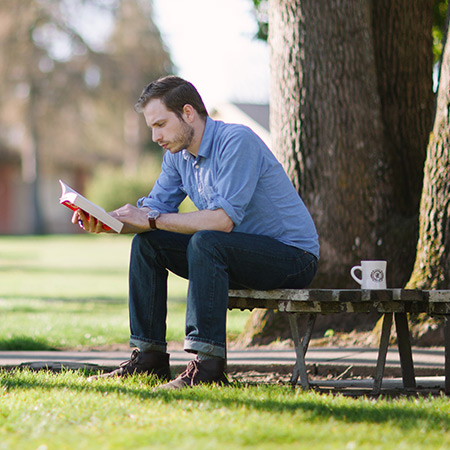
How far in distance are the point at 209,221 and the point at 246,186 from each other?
0.24 meters

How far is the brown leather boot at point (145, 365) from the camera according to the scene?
166 inches

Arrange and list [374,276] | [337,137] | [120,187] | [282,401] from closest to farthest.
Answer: [282,401] < [374,276] < [337,137] < [120,187]

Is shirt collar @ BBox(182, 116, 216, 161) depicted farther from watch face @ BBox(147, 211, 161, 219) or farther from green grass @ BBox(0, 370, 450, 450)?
green grass @ BBox(0, 370, 450, 450)

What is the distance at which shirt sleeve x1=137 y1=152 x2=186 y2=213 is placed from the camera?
4.55 metres

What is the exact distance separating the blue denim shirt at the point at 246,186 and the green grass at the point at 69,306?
2.69m

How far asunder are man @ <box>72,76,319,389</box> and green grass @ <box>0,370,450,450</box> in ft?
1.31

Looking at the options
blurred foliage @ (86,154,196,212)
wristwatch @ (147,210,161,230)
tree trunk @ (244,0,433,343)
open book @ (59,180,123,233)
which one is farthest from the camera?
blurred foliage @ (86,154,196,212)

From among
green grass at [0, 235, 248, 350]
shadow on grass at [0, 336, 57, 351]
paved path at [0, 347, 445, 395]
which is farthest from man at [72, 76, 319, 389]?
green grass at [0, 235, 248, 350]

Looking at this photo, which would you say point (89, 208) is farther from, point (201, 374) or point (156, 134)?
point (201, 374)

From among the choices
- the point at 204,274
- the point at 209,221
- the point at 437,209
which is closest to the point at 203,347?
the point at 204,274

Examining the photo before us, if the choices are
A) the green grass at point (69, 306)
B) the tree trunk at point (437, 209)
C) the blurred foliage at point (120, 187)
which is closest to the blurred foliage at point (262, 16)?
the green grass at point (69, 306)

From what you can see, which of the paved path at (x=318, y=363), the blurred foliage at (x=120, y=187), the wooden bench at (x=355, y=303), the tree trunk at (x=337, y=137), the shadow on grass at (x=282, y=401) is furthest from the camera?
the blurred foliage at (x=120, y=187)

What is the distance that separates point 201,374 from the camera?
12.7 feet

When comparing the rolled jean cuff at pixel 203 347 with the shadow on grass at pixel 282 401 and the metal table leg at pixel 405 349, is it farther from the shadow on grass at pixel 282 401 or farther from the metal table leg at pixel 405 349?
the metal table leg at pixel 405 349
